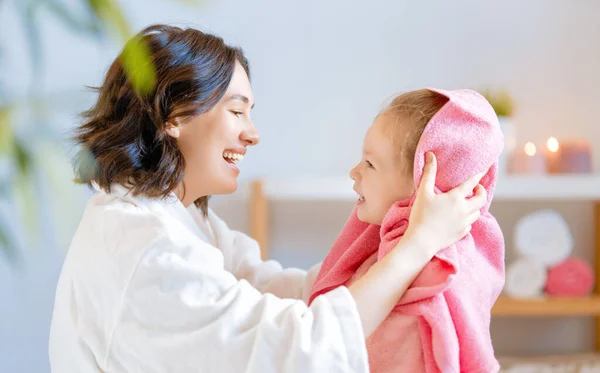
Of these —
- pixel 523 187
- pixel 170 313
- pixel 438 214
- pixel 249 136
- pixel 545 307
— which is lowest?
pixel 545 307

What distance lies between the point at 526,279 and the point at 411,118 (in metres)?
1.47

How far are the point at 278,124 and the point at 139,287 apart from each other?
5.40ft

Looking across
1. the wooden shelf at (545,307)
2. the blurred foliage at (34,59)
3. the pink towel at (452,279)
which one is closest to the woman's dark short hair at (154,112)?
the pink towel at (452,279)

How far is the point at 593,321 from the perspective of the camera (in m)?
2.82

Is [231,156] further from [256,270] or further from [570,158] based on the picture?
[570,158]

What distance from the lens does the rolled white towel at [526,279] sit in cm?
250

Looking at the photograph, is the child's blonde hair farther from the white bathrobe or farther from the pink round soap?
the pink round soap

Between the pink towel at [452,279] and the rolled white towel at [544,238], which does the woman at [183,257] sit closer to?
the pink towel at [452,279]

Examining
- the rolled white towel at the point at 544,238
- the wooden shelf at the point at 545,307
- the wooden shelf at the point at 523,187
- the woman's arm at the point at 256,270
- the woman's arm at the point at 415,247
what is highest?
the woman's arm at the point at 415,247

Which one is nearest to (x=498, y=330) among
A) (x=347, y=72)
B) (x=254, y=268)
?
(x=347, y=72)

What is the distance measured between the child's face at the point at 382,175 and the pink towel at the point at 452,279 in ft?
0.13

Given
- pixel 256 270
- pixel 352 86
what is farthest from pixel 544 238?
pixel 256 270

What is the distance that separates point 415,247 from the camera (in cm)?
113

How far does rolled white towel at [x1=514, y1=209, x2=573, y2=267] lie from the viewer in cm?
251
